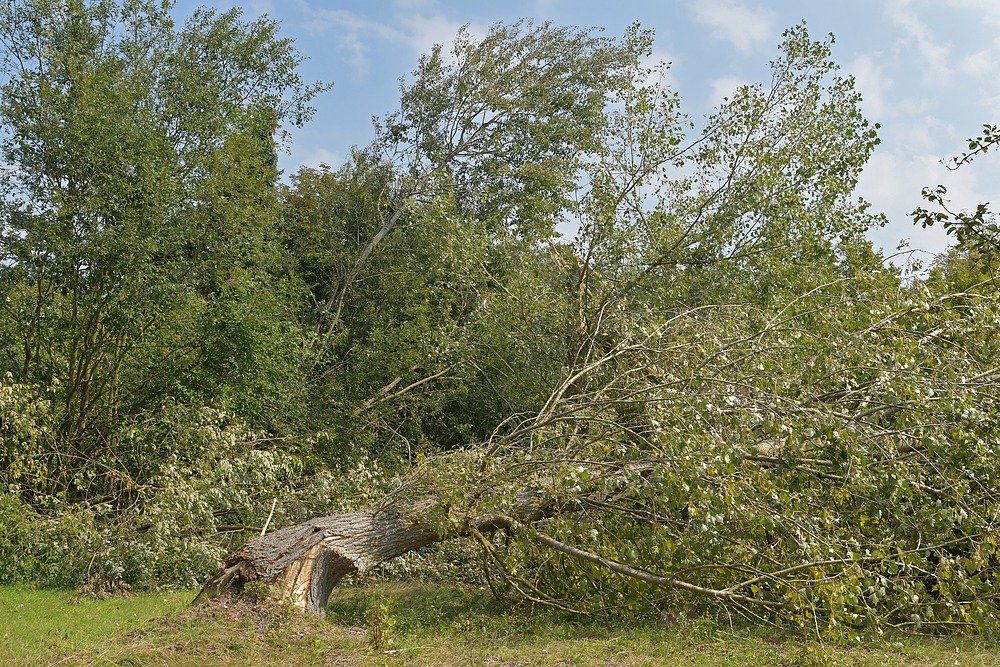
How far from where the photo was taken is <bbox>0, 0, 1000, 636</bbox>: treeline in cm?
625

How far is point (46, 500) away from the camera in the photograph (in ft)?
34.1

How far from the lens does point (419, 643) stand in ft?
21.2

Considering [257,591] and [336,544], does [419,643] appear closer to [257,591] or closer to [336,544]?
[336,544]

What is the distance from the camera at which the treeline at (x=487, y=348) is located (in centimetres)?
625

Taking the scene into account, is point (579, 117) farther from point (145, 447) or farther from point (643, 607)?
point (643, 607)

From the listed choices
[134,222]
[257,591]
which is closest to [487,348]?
[134,222]

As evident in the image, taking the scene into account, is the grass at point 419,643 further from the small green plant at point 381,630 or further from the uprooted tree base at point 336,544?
the uprooted tree base at point 336,544

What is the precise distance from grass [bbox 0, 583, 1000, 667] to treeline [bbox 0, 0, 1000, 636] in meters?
0.33

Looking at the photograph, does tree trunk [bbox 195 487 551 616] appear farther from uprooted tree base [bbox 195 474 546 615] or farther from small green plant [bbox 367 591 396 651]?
small green plant [bbox 367 591 396 651]

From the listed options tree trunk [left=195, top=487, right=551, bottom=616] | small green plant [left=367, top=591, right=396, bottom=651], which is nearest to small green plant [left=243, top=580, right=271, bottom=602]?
tree trunk [left=195, top=487, right=551, bottom=616]

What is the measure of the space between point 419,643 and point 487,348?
647 cm

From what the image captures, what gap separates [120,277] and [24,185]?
162 centimetres

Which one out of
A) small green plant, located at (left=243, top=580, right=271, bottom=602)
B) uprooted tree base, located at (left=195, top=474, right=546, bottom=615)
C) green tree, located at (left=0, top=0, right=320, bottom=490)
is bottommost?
small green plant, located at (left=243, top=580, right=271, bottom=602)

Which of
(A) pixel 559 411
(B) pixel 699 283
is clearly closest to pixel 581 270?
(B) pixel 699 283
